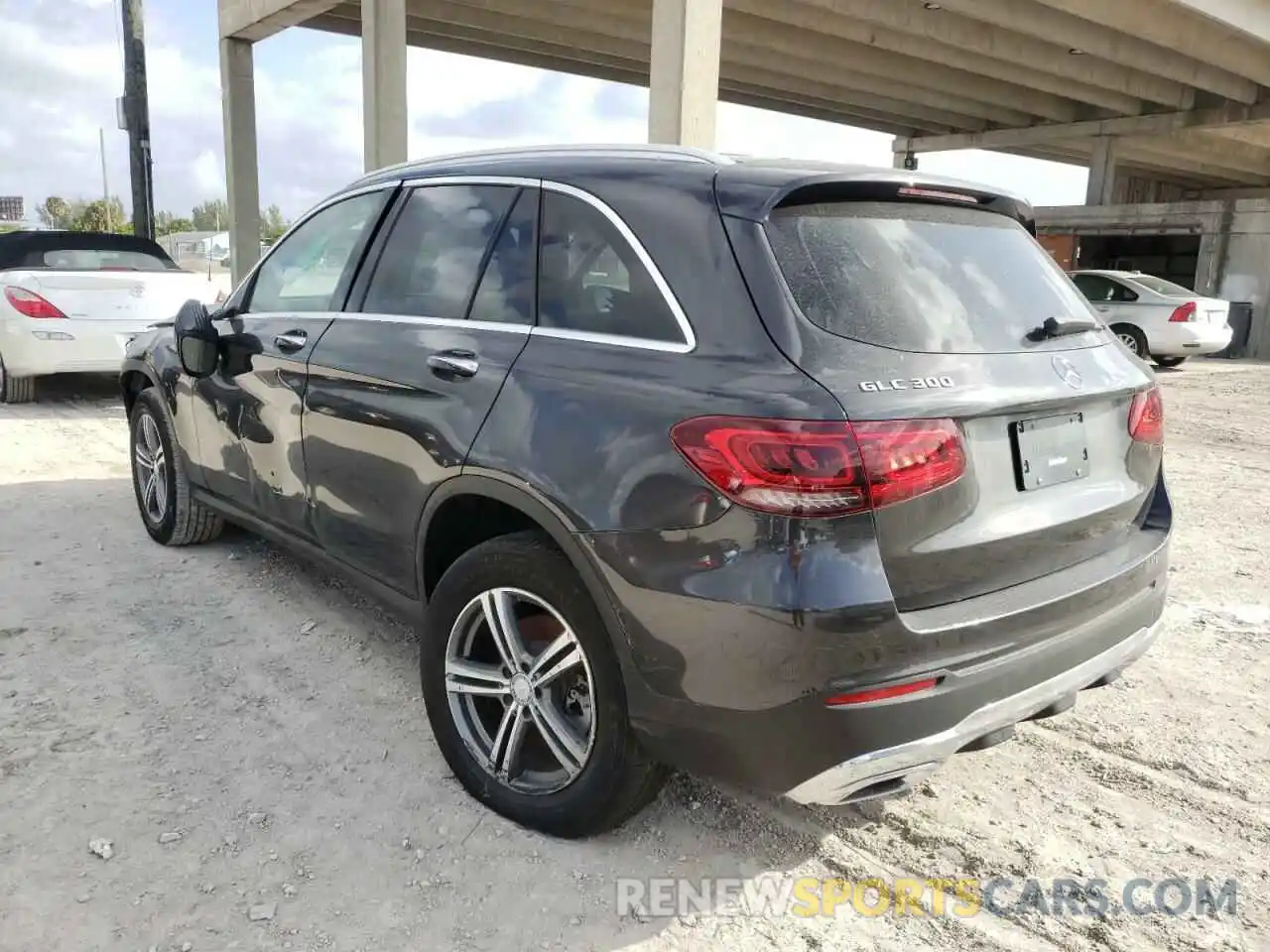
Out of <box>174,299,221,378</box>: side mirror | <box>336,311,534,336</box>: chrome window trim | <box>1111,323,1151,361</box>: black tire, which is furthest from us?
<box>1111,323,1151,361</box>: black tire

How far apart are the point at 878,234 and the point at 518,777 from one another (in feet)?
5.57

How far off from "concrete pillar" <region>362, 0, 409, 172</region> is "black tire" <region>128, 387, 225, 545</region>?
822 centimetres

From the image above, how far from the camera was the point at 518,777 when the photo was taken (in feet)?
8.65

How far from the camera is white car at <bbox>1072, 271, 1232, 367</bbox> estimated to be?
46.8 feet

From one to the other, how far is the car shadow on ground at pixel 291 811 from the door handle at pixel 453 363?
118 cm

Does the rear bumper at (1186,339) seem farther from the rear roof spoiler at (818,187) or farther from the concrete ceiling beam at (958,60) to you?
the rear roof spoiler at (818,187)

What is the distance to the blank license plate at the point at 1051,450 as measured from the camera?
2250mm

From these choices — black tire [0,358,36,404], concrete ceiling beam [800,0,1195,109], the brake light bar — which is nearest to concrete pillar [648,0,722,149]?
black tire [0,358,36,404]

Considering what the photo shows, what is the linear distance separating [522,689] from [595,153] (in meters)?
1.47

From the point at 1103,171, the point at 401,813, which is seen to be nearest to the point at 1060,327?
the point at 401,813

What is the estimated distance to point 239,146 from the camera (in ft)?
51.4

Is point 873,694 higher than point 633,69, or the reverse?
point 633,69

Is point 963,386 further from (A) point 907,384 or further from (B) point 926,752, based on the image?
(B) point 926,752

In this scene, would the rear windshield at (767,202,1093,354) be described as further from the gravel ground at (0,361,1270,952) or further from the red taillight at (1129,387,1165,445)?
the gravel ground at (0,361,1270,952)
